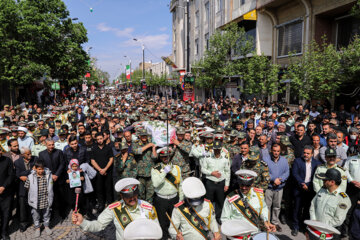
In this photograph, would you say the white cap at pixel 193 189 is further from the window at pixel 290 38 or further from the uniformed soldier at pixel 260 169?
the window at pixel 290 38

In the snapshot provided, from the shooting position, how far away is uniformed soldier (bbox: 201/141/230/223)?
5360mm

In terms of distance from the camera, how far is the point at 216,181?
213 inches

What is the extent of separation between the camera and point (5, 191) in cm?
516

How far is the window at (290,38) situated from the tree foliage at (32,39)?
56.6 feet

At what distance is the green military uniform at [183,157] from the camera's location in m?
5.90

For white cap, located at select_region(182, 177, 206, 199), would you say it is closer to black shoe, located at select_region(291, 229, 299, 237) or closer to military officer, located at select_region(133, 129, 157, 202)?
military officer, located at select_region(133, 129, 157, 202)

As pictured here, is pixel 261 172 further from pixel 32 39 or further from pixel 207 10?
pixel 207 10

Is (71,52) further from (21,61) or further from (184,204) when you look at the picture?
(184,204)

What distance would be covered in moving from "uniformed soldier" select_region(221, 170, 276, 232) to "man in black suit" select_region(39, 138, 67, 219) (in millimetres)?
4005

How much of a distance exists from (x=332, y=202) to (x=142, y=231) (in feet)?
9.98

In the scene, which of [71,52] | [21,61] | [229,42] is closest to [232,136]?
[229,42]

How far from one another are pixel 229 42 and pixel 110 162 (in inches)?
621

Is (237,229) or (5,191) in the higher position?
(237,229)

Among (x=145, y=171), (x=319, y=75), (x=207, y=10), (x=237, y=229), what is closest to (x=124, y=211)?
(x=237, y=229)
